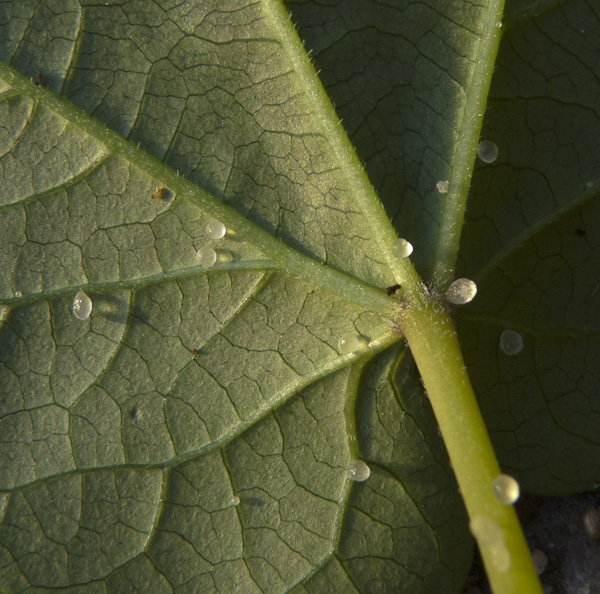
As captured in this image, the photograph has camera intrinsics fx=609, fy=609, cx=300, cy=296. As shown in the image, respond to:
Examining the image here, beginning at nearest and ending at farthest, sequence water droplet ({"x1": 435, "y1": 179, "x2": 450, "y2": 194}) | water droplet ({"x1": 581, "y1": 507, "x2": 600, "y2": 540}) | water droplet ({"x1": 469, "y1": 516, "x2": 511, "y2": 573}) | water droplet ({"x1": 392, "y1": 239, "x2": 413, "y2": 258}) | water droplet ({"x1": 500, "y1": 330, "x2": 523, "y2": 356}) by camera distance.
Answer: water droplet ({"x1": 469, "y1": 516, "x2": 511, "y2": 573}), water droplet ({"x1": 392, "y1": 239, "x2": 413, "y2": 258}), water droplet ({"x1": 435, "y1": 179, "x2": 450, "y2": 194}), water droplet ({"x1": 500, "y1": 330, "x2": 523, "y2": 356}), water droplet ({"x1": 581, "y1": 507, "x2": 600, "y2": 540})

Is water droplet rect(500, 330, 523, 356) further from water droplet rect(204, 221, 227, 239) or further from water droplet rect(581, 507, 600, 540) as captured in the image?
water droplet rect(204, 221, 227, 239)

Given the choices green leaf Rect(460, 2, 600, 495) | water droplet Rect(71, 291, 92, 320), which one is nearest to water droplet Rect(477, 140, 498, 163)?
green leaf Rect(460, 2, 600, 495)

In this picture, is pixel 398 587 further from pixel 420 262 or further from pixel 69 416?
pixel 69 416

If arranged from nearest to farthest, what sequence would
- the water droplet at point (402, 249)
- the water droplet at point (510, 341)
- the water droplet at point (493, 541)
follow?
the water droplet at point (493, 541) < the water droplet at point (402, 249) < the water droplet at point (510, 341)

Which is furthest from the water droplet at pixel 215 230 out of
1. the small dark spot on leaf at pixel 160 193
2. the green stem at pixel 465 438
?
the green stem at pixel 465 438

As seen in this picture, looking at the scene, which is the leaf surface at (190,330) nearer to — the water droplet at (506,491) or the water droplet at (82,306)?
the water droplet at (82,306)

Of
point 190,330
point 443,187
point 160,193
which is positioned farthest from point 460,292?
point 160,193
